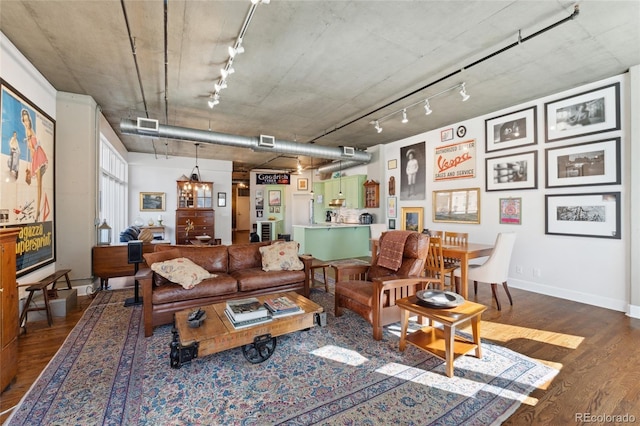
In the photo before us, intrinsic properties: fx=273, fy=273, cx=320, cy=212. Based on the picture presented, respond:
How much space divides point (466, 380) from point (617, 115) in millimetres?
4167

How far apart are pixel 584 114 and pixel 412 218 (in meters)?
3.55

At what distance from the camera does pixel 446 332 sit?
2145 mm

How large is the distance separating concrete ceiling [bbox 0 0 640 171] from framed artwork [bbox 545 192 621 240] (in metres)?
1.66

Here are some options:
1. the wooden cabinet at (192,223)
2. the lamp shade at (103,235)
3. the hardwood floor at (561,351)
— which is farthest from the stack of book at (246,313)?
the wooden cabinet at (192,223)

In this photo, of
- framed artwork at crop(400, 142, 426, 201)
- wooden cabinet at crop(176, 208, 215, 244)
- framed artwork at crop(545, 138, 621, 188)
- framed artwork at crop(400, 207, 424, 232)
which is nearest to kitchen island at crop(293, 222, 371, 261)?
framed artwork at crop(400, 207, 424, 232)

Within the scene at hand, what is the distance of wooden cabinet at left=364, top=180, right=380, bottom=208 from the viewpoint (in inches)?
297

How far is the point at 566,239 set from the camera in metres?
4.19

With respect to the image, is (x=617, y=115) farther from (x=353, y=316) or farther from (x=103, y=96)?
(x=103, y=96)

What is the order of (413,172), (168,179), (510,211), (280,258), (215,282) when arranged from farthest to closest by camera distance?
(168,179), (413,172), (510,211), (280,258), (215,282)

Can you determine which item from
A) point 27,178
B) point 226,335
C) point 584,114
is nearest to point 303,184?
point 27,178

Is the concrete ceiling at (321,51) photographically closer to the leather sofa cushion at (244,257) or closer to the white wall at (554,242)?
the white wall at (554,242)

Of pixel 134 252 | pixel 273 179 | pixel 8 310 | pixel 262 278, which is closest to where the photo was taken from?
pixel 8 310

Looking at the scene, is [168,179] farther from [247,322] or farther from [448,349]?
[448,349]

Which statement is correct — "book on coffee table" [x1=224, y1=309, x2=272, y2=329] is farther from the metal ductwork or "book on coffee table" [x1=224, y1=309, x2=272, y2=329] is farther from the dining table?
the metal ductwork
